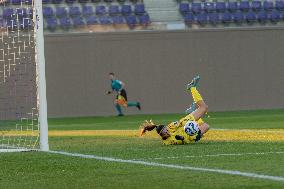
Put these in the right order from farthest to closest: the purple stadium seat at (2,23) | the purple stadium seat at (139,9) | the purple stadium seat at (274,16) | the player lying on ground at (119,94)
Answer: the purple stadium seat at (274,16), the purple stadium seat at (139,9), the player lying on ground at (119,94), the purple stadium seat at (2,23)

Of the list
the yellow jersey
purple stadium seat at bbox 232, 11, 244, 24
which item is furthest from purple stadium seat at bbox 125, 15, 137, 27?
the yellow jersey

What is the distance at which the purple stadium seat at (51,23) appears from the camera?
117 feet

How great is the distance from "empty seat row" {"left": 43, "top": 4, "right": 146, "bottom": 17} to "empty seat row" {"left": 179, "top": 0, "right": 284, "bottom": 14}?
1789mm

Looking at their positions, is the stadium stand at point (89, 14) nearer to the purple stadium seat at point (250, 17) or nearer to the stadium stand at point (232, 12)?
the stadium stand at point (232, 12)

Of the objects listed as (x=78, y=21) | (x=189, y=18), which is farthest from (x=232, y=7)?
(x=78, y=21)

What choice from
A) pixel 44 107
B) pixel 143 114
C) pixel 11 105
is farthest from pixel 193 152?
pixel 143 114

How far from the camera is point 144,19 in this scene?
36.8 metres

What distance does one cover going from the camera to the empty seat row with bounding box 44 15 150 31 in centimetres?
3578

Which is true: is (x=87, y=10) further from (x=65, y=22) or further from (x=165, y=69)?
(x=165, y=69)

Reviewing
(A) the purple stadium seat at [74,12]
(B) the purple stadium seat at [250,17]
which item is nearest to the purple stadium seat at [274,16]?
(B) the purple stadium seat at [250,17]

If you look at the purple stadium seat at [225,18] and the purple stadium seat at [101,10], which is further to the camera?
the purple stadium seat at [225,18]

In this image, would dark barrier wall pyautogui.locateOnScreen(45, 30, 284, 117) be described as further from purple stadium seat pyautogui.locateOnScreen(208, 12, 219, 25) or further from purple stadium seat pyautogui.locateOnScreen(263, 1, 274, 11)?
purple stadium seat pyautogui.locateOnScreen(263, 1, 274, 11)

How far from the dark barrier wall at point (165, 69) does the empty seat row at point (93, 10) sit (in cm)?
116

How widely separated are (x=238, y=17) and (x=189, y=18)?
219 centimetres
